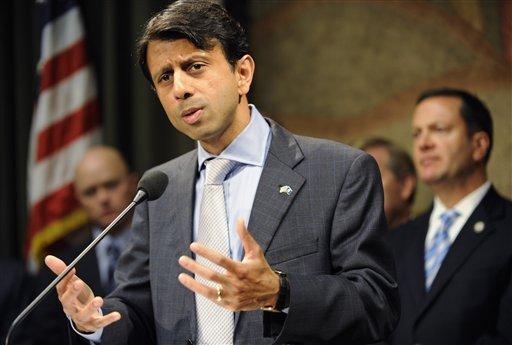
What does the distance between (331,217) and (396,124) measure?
2.35 m

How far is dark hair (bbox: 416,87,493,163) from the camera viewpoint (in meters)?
3.79

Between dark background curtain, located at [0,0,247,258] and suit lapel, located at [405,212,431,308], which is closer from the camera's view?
suit lapel, located at [405,212,431,308]

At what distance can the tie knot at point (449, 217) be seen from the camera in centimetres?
363

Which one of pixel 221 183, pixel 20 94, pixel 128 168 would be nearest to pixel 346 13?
pixel 128 168

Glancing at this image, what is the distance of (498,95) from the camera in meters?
4.09

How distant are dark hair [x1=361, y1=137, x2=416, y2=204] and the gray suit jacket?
1.98 meters

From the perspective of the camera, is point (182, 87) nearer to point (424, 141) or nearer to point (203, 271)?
point (203, 271)

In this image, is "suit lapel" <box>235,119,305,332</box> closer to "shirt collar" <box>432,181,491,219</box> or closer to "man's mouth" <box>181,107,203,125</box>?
"man's mouth" <box>181,107,203,125</box>

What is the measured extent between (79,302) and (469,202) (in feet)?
6.81

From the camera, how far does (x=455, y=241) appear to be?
11.4 feet

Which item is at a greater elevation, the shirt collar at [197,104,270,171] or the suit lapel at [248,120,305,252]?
the shirt collar at [197,104,270,171]

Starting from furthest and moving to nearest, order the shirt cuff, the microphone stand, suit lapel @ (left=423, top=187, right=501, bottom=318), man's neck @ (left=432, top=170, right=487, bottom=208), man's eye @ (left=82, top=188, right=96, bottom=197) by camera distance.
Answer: man's eye @ (left=82, top=188, right=96, bottom=197) < man's neck @ (left=432, top=170, right=487, bottom=208) < suit lapel @ (left=423, top=187, right=501, bottom=318) < the shirt cuff < the microphone stand

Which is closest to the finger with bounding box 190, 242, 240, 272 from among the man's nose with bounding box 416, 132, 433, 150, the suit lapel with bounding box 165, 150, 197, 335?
the suit lapel with bounding box 165, 150, 197, 335

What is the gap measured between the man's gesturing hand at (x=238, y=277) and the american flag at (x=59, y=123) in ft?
11.2
